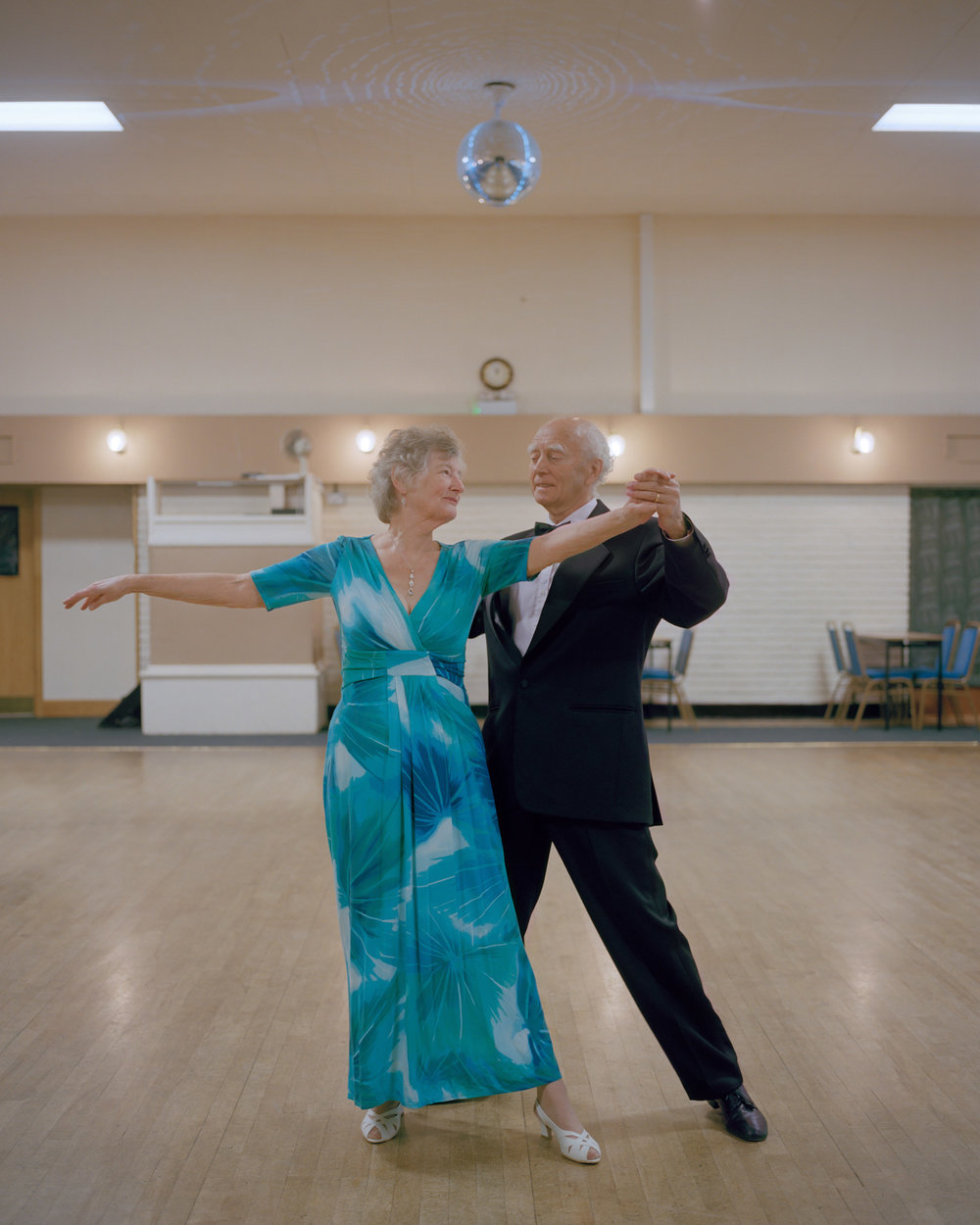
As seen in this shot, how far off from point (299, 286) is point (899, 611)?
6.47m

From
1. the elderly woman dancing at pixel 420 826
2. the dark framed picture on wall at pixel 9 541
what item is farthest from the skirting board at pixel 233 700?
the elderly woman dancing at pixel 420 826

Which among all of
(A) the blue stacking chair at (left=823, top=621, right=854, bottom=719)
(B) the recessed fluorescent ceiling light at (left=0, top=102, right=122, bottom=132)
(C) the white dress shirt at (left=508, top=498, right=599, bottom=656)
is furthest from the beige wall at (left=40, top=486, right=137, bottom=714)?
(C) the white dress shirt at (left=508, top=498, right=599, bottom=656)

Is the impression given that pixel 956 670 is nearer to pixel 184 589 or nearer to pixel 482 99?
pixel 482 99

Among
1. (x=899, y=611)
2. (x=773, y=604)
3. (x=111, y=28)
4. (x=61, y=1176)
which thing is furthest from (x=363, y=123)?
(x=61, y=1176)

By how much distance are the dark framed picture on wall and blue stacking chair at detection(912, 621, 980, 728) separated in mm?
8382

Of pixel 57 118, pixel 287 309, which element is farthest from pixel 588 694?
pixel 287 309

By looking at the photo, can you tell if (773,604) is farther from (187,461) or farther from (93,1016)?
(93,1016)

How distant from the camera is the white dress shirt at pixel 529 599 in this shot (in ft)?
7.54

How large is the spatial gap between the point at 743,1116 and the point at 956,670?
7.44 m

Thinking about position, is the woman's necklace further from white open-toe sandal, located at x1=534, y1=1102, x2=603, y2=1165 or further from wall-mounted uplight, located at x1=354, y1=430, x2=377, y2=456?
wall-mounted uplight, located at x1=354, y1=430, x2=377, y2=456

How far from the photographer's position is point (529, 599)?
91.8 inches

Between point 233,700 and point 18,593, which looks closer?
point 233,700

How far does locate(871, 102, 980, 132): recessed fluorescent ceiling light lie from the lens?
24.2 ft

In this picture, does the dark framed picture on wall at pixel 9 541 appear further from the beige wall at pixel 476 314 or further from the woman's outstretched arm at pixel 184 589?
the woman's outstretched arm at pixel 184 589
